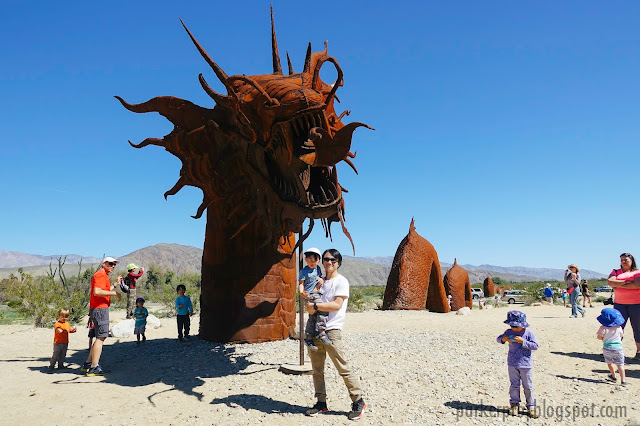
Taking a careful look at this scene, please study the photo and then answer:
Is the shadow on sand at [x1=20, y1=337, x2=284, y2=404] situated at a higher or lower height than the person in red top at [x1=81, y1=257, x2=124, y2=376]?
lower

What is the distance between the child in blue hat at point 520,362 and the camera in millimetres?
4422

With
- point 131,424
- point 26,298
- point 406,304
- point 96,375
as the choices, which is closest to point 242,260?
point 96,375

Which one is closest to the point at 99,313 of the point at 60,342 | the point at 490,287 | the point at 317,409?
the point at 60,342

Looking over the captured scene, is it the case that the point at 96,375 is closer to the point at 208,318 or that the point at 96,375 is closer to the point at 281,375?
the point at 208,318

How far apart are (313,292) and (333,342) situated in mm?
566

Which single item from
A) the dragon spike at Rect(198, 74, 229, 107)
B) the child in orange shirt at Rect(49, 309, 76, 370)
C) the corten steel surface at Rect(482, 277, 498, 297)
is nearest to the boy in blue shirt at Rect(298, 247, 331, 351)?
the dragon spike at Rect(198, 74, 229, 107)

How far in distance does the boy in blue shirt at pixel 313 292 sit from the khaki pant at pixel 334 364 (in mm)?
65

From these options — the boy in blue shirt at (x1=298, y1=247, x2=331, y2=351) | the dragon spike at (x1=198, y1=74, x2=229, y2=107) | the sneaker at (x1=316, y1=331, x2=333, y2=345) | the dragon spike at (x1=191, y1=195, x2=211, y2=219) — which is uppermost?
the dragon spike at (x1=198, y1=74, x2=229, y2=107)

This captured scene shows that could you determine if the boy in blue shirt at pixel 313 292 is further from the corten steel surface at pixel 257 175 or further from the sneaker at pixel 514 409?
the sneaker at pixel 514 409

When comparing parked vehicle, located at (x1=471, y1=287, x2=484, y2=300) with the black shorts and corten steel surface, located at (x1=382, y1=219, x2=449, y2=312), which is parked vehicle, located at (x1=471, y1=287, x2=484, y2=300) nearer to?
corten steel surface, located at (x1=382, y1=219, x2=449, y2=312)

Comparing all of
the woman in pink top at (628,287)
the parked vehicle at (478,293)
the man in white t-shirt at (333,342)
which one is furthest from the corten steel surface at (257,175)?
the parked vehicle at (478,293)

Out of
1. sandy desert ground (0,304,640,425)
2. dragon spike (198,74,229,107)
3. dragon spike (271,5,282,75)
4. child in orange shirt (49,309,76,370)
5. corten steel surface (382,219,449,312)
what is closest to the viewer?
sandy desert ground (0,304,640,425)

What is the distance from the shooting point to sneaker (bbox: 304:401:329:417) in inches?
169

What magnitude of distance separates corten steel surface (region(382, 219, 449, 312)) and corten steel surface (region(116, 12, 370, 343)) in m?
8.36
